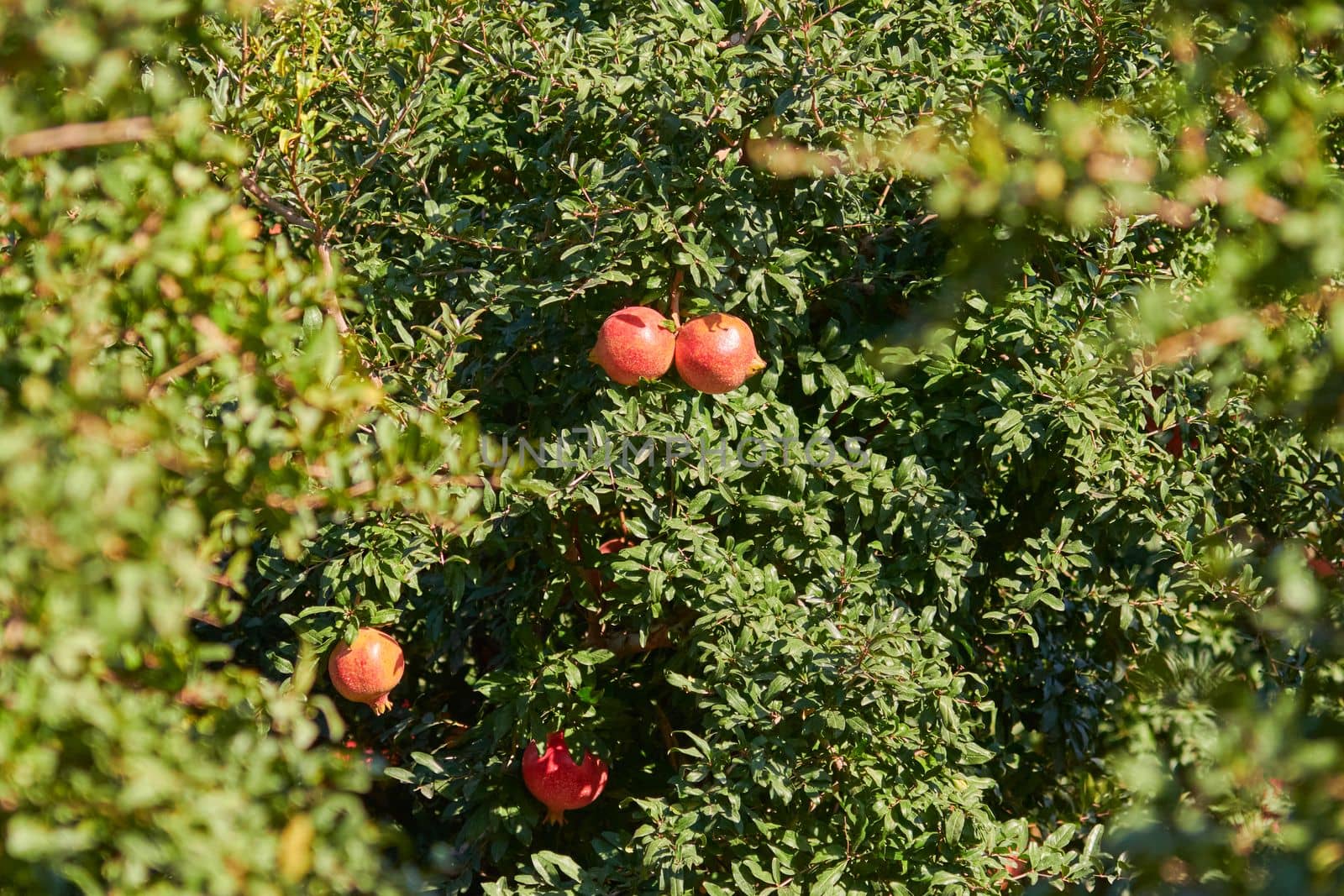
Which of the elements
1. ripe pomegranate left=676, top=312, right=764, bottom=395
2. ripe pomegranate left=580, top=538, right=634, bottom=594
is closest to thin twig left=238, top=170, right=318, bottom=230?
ripe pomegranate left=676, top=312, right=764, bottom=395

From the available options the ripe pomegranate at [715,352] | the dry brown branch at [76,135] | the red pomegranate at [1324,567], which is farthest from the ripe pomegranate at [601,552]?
the dry brown branch at [76,135]

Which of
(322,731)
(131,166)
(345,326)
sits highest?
(131,166)

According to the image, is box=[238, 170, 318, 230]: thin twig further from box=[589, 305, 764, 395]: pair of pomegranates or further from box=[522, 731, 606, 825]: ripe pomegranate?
box=[522, 731, 606, 825]: ripe pomegranate

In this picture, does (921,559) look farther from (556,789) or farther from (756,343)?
(556,789)

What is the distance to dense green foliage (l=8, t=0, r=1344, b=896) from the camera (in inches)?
61.2

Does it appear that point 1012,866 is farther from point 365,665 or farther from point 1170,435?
point 365,665

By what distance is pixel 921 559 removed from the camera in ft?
10.2

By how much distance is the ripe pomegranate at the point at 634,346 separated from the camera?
2.77 meters

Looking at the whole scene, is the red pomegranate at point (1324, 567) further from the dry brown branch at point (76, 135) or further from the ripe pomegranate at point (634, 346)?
the dry brown branch at point (76, 135)

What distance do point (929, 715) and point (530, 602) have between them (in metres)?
1.11

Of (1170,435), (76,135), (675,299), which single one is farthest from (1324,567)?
(76,135)

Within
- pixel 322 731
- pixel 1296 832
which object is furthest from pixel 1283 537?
pixel 322 731

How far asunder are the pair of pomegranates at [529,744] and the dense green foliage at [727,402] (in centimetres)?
8

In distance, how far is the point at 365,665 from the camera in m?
2.93
